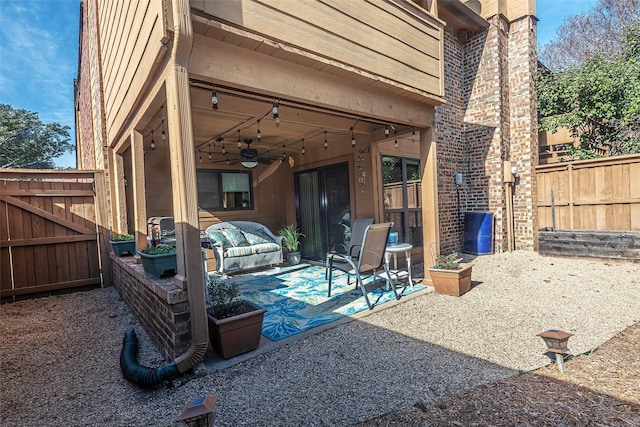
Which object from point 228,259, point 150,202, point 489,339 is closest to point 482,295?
point 489,339

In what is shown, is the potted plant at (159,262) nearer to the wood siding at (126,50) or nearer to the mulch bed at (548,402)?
the wood siding at (126,50)

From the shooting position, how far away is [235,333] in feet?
8.46

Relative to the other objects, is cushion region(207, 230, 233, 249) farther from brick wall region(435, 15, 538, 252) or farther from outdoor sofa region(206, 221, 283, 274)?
brick wall region(435, 15, 538, 252)

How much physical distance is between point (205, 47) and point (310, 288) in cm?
326

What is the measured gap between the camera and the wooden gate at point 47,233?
4711 millimetres

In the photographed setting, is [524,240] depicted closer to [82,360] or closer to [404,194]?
[404,194]

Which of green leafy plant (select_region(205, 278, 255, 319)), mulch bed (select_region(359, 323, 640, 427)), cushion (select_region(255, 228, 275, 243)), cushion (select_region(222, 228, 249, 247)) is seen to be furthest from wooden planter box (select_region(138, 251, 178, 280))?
cushion (select_region(255, 228, 275, 243))

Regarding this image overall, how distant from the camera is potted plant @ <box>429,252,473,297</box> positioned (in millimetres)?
4055

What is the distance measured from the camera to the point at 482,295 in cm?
410

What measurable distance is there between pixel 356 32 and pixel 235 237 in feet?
13.0

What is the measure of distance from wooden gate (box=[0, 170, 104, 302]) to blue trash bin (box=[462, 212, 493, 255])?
22.7 ft

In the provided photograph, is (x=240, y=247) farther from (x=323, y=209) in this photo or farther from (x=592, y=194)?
(x=592, y=194)

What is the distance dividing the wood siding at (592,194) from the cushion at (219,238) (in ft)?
20.9

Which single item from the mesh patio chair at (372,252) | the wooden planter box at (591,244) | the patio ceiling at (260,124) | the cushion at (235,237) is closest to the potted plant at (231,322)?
the mesh patio chair at (372,252)
